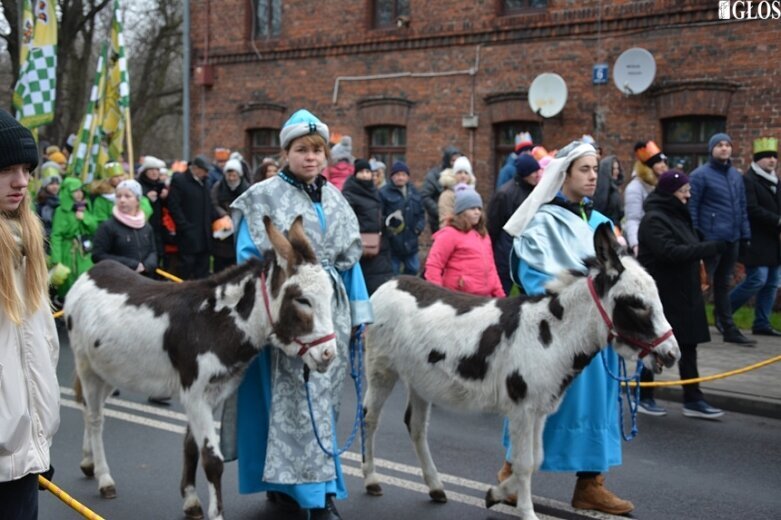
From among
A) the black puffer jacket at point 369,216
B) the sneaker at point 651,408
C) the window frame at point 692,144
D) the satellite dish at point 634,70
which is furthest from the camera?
the satellite dish at point 634,70

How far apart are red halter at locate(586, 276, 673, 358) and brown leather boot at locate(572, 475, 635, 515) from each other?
1.17 meters

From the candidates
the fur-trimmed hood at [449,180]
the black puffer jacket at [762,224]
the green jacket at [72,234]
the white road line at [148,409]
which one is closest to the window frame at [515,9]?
the fur-trimmed hood at [449,180]

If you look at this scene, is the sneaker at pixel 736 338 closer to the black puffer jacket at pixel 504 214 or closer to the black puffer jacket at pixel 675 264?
the black puffer jacket at pixel 504 214

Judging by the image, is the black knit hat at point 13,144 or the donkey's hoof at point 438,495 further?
the donkey's hoof at point 438,495

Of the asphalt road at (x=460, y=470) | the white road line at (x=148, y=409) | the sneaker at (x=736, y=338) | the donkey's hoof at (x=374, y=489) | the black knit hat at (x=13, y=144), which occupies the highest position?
the black knit hat at (x=13, y=144)

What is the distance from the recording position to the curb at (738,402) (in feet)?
30.1

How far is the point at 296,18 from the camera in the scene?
21.9m

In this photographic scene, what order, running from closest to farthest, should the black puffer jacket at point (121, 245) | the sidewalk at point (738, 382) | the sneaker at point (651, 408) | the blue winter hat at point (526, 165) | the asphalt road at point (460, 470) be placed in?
1. the asphalt road at point (460, 470)
2. the sneaker at point (651, 408)
3. the sidewalk at point (738, 382)
4. the black puffer jacket at point (121, 245)
5. the blue winter hat at point (526, 165)

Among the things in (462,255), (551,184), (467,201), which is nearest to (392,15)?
(467,201)

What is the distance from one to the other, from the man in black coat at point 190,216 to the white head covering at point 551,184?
325 inches

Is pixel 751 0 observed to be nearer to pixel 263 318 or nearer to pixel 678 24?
pixel 678 24

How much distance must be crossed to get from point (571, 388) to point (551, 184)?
4.05 feet

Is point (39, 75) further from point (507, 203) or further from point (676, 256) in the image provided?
point (676, 256)

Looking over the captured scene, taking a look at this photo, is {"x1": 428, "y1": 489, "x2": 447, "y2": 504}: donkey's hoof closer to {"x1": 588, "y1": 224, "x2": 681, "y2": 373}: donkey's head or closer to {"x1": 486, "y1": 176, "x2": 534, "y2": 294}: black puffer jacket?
{"x1": 588, "y1": 224, "x2": 681, "y2": 373}: donkey's head
